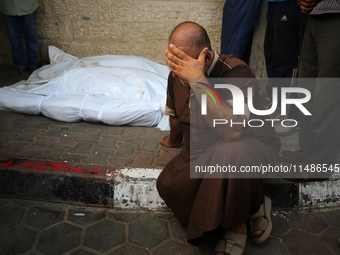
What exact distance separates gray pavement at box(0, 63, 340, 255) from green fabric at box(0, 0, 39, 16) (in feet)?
8.79

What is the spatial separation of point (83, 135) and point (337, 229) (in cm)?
247

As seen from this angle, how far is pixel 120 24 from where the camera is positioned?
5.52 metres

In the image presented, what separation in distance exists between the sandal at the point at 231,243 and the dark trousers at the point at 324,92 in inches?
39.1

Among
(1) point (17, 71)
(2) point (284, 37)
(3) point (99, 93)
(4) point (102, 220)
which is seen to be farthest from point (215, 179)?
(1) point (17, 71)

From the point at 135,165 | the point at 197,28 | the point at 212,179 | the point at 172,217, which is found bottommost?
the point at 172,217

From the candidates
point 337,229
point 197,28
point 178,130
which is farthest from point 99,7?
point 337,229

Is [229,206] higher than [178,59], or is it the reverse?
[178,59]

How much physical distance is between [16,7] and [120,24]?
5.40 ft

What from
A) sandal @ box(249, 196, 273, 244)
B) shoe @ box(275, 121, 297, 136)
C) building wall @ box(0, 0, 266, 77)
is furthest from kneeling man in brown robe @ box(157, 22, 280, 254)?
building wall @ box(0, 0, 266, 77)

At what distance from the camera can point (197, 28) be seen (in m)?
2.09

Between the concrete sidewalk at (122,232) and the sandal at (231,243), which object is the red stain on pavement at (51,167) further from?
the sandal at (231,243)

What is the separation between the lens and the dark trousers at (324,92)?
239cm

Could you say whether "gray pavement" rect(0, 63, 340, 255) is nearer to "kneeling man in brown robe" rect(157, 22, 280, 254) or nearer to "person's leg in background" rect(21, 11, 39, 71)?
"kneeling man in brown robe" rect(157, 22, 280, 254)

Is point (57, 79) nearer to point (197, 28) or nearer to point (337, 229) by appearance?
point (197, 28)
